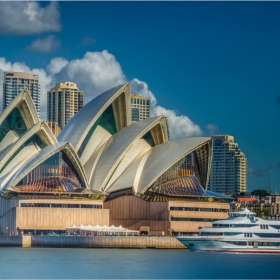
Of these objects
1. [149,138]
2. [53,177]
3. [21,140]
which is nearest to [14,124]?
[21,140]

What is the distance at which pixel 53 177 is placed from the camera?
313 ft

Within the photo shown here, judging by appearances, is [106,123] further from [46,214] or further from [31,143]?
[46,214]

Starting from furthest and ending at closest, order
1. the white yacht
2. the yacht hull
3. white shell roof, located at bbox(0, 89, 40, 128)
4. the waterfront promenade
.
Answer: white shell roof, located at bbox(0, 89, 40, 128) → the waterfront promenade → the white yacht → the yacht hull

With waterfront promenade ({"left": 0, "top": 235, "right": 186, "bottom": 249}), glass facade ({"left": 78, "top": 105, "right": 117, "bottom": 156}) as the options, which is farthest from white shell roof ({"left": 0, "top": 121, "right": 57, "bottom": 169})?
waterfront promenade ({"left": 0, "top": 235, "right": 186, "bottom": 249})

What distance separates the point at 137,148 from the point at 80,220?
11.5 meters

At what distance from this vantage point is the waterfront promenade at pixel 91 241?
289 feet

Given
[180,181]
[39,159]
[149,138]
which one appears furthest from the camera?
[149,138]

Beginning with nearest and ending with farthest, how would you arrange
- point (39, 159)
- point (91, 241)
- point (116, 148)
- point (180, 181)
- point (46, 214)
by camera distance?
point (91, 241), point (46, 214), point (39, 159), point (116, 148), point (180, 181)

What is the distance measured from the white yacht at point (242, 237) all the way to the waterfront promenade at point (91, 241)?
6314mm

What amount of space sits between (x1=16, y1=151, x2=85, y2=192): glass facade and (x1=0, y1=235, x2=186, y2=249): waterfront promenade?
6404 mm

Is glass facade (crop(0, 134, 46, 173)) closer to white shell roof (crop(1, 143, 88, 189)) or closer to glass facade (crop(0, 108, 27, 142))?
white shell roof (crop(1, 143, 88, 189))

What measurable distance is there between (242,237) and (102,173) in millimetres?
20479

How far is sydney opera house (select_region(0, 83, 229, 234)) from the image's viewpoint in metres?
93.0

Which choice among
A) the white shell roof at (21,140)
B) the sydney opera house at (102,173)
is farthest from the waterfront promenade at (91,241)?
the white shell roof at (21,140)
